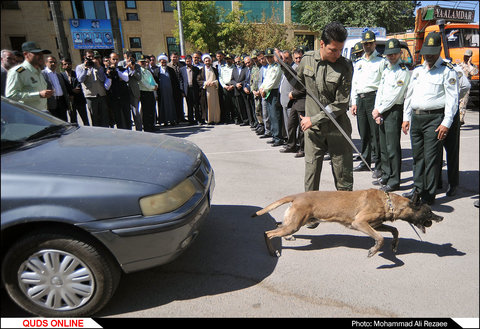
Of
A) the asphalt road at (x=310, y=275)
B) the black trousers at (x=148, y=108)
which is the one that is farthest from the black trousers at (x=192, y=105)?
the asphalt road at (x=310, y=275)

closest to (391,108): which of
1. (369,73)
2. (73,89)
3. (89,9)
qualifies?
(369,73)

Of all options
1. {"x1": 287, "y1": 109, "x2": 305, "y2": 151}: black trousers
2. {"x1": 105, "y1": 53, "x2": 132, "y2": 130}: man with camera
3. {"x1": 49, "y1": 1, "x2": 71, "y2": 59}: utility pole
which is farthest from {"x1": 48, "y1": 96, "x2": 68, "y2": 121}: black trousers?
{"x1": 49, "y1": 1, "x2": 71, "y2": 59}: utility pole

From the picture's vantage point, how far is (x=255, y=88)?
8211 mm

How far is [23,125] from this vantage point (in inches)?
112

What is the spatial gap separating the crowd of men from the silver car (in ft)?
5.70

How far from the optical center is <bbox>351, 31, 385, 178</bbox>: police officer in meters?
4.91

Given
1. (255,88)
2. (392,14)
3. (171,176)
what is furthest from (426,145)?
(392,14)

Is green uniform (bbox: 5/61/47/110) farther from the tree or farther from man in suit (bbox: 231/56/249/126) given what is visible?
the tree

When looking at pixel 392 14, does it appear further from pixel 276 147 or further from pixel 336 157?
pixel 336 157

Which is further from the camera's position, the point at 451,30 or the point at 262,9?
the point at 262,9

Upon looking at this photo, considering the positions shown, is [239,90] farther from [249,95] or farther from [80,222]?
[80,222]

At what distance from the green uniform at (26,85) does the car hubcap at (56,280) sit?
3514 mm

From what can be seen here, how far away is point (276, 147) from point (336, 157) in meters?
3.78

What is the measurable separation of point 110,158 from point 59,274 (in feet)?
2.92
